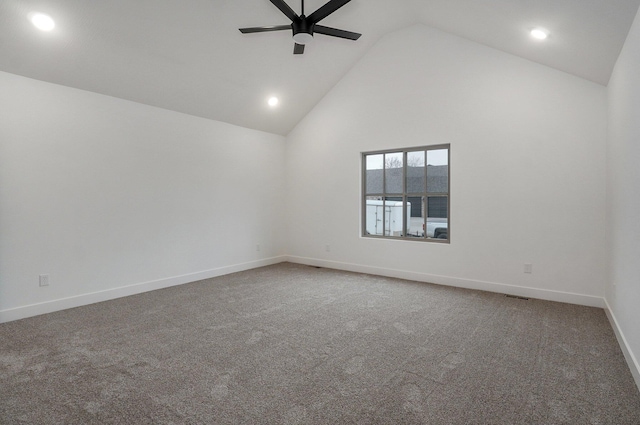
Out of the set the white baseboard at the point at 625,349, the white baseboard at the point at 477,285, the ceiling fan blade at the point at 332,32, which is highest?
the ceiling fan blade at the point at 332,32

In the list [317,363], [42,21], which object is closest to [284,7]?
[42,21]

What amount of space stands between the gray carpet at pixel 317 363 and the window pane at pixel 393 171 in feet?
6.49

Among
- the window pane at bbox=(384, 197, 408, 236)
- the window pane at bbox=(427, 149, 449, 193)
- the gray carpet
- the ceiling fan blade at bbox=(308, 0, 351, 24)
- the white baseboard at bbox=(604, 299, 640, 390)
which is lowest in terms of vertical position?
the gray carpet

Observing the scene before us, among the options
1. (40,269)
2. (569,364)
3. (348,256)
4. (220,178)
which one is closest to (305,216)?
(348,256)

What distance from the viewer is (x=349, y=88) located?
576cm

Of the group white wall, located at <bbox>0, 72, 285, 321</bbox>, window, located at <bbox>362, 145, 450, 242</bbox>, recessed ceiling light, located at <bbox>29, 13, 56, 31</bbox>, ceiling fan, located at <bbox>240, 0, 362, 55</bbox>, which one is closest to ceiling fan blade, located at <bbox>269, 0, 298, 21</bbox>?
ceiling fan, located at <bbox>240, 0, 362, 55</bbox>

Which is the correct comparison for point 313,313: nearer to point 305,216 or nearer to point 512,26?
point 305,216

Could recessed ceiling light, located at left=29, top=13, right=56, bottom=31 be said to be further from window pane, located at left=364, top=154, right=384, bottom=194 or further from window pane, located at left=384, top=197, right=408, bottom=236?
window pane, located at left=384, top=197, right=408, bottom=236

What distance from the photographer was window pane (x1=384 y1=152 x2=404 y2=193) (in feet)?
17.6

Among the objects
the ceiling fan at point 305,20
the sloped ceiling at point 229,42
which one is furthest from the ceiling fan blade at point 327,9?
the sloped ceiling at point 229,42

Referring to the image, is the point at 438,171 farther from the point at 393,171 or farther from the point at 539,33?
the point at 539,33

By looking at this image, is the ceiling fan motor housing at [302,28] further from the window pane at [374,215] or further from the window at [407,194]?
the window pane at [374,215]

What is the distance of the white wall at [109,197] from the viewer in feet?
11.6

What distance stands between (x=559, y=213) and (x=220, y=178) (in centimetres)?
474
